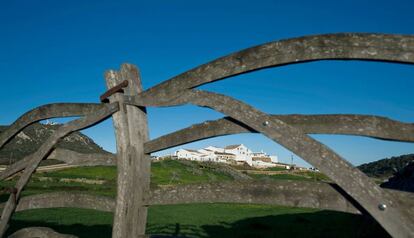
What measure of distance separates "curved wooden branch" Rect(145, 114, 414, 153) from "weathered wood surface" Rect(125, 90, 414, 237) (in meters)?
0.13

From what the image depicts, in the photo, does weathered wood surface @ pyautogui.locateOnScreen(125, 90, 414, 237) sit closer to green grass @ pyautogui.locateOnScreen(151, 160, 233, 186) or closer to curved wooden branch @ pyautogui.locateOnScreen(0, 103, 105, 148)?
curved wooden branch @ pyautogui.locateOnScreen(0, 103, 105, 148)

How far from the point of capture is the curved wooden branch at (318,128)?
2592 millimetres

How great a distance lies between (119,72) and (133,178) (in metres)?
1.14

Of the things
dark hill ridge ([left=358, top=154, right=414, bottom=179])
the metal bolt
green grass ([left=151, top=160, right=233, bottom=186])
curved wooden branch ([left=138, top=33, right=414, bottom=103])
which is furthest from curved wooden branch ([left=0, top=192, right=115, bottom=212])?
green grass ([left=151, top=160, right=233, bottom=186])

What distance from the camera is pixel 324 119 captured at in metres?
2.90

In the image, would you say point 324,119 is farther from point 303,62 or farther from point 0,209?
point 0,209

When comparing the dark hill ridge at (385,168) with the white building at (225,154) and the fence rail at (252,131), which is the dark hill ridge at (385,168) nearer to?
the fence rail at (252,131)

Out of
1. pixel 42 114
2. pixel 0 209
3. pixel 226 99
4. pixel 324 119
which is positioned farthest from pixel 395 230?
pixel 0 209

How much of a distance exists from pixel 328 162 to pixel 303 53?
766 millimetres

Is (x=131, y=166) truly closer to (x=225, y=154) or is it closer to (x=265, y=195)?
(x=265, y=195)

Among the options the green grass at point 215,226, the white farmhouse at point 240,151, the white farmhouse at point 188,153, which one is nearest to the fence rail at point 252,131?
the green grass at point 215,226

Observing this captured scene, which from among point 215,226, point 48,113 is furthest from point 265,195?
point 215,226

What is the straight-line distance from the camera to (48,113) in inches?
198

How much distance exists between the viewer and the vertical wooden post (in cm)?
383
